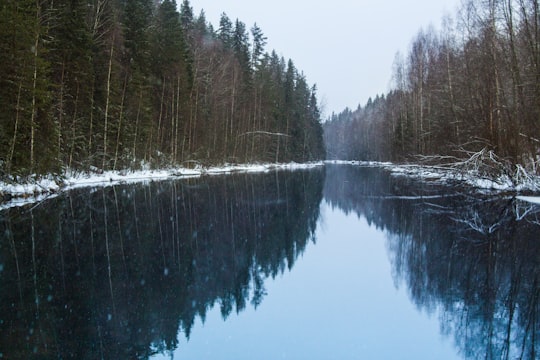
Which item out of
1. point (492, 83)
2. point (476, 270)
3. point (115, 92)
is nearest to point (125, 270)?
point (476, 270)

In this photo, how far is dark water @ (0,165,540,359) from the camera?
4270 millimetres

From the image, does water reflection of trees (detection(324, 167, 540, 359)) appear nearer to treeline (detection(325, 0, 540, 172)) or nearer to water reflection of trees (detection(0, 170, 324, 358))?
water reflection of trees (detection(0, 170, 324, 358))

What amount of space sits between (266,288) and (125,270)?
2587mm

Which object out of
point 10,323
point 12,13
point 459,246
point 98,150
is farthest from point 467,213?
point 98,150

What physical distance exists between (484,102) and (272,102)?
40842 mm

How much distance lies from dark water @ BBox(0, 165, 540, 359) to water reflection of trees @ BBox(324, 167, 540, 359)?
0.08ft

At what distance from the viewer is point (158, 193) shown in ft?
62.6

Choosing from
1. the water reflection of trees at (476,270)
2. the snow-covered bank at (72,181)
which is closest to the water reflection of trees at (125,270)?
the water reflection of trees at (476,270)

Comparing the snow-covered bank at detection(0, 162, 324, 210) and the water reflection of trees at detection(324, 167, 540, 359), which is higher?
the snow-covered bank at detection(0, 162, 324, 210)

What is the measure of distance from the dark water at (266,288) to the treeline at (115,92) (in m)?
6.79

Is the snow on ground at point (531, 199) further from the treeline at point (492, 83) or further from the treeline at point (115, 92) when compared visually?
the treeline at point (115, 92)

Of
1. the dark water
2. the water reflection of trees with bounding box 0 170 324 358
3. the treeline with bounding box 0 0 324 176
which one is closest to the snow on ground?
the dark water

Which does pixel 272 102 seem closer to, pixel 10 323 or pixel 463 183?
pixel 463 183

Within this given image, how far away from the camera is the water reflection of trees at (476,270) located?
4.45 meters
